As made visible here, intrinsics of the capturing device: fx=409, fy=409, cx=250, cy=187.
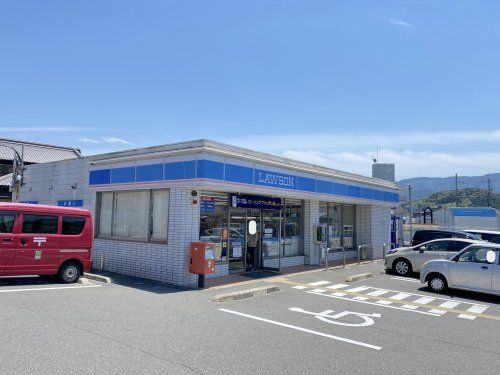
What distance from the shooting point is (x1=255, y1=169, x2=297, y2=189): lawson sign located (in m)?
13.4

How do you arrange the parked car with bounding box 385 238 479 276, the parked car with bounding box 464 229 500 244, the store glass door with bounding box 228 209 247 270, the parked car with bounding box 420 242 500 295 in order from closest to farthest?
the parked car with bounding box 420 242 500 295 < the store glass door with bounding box 228 209 247 270 < the parked car with bounding box 385 238 479 276 < the parked car with bounding box 464 229 500 244

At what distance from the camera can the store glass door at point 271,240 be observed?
598 inches

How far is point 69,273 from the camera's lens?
11.6 meters

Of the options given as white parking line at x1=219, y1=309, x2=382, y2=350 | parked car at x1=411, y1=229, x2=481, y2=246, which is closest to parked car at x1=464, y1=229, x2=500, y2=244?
parked car at x1=411, y1=229, x2=481, y2=246

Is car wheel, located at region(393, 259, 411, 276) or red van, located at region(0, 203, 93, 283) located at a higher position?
red van, located at region(0, 203, 93, 283)

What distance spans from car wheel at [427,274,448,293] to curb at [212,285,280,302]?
15.2ft

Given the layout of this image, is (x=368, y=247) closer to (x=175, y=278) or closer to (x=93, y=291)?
(x=175, y=278)

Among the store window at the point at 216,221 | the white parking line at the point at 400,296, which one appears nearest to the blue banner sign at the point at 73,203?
the store window at the point at 216,221

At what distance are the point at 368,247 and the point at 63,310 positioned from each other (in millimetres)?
15801

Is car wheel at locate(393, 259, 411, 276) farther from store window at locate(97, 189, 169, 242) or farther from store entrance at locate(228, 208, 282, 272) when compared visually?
store window at locate(97, 189, 169, 242)

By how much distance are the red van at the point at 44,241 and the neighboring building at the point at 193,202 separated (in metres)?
2.00

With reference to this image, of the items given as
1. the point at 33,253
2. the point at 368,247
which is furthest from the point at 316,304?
the point at 368,247

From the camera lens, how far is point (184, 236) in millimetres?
11891

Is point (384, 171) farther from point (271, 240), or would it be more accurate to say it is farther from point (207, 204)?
point (207, 204)
